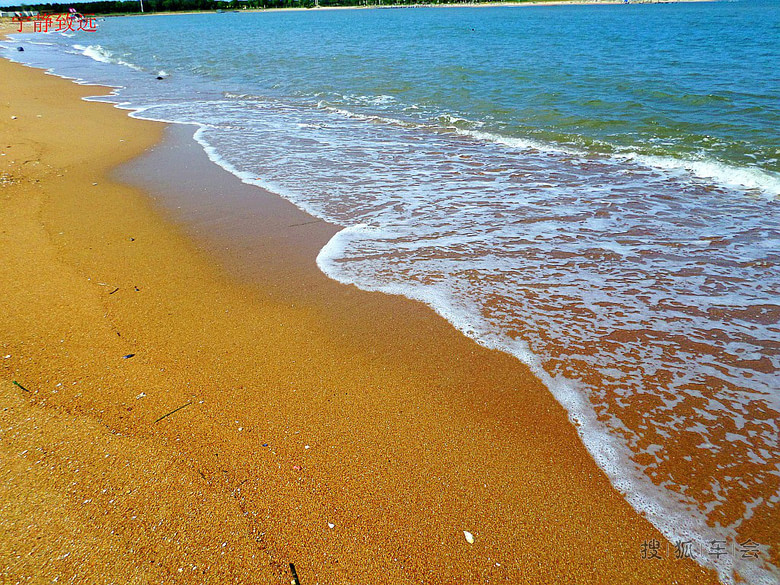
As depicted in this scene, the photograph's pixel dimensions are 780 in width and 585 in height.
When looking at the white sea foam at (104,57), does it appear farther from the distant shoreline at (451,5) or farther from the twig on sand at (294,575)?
the distant shoreline at (451,5)

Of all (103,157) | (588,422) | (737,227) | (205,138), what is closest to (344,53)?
(205,138)

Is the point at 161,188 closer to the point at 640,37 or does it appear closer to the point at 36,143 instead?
the point at 36,143

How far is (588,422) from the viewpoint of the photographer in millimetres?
2867

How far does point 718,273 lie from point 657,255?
0.58 meters

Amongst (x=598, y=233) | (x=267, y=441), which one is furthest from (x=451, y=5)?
(x=267, y=441)

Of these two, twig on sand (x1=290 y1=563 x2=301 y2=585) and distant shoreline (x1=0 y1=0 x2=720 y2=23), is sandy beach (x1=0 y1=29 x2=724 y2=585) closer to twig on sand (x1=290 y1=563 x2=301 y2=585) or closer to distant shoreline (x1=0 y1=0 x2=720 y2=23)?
twig on sand (x1=290 y1=563 x2=301 y2=585)

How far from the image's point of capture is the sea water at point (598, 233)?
8.93ft

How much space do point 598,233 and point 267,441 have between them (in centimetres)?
457

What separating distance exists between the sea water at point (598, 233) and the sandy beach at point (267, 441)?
1.08 ft

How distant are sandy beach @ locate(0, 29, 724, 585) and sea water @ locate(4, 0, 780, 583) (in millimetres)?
328

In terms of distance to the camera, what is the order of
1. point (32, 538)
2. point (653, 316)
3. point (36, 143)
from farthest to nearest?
point (36, 143) < point (653, 316) < point (32, 538)

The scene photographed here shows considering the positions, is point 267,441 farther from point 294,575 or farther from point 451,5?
point 451,5

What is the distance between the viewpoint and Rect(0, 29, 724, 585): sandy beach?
6.82 feet

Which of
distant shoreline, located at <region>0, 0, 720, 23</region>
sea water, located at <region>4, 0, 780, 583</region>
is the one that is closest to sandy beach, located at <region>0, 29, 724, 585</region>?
sea water, located at <region>4, 0, 780, 583</region>
